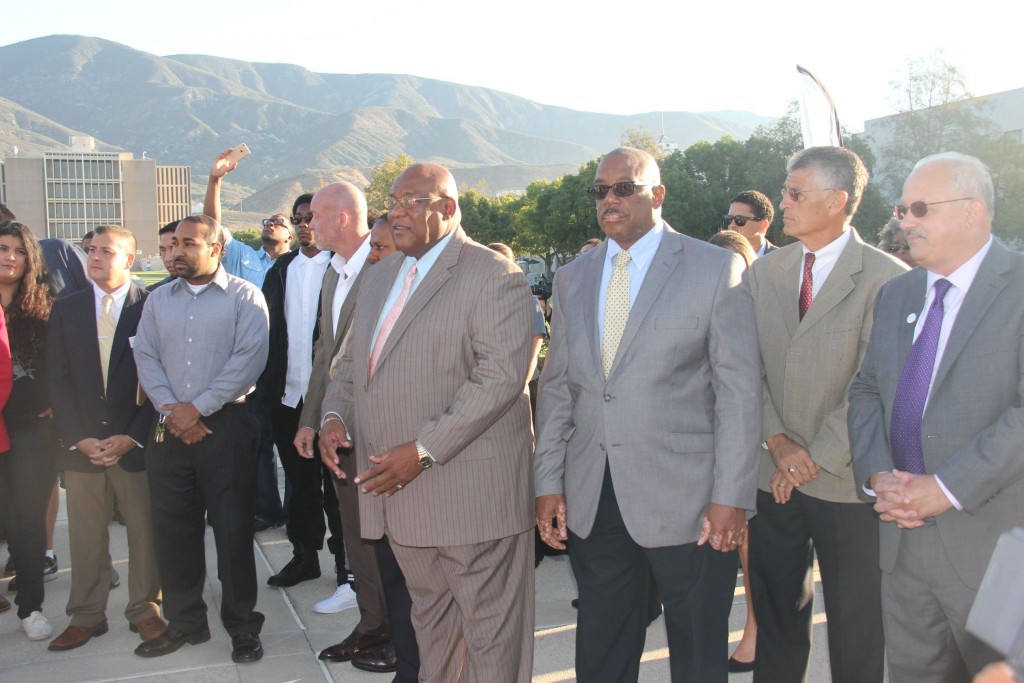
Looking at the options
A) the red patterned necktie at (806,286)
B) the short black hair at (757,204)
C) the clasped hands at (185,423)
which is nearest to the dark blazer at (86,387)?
the clasped hands at (185,423)

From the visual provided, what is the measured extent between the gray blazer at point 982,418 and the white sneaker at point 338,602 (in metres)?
3.58

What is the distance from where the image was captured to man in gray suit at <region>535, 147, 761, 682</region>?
3.06 m

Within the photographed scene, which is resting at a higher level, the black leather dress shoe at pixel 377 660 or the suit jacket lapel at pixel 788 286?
the suit jacket lapel at pixel 788 286

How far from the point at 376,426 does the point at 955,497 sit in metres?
2.08

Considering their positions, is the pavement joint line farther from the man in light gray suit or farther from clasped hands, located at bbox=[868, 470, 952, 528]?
clasped hands, located at bbox=[868, 470, 952, 528]

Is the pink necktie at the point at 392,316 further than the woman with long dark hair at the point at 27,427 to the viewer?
No

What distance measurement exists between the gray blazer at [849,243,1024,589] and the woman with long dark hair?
184 inches

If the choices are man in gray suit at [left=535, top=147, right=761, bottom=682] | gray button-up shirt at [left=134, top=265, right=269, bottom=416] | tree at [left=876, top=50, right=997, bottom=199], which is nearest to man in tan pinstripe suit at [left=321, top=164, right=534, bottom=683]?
man in gray suit at [left=535, top=147, right=761, bottom=682]

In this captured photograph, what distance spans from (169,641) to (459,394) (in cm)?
253

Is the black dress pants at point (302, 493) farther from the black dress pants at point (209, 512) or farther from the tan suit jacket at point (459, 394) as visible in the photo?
the tan suit jacket at point (459, 394)

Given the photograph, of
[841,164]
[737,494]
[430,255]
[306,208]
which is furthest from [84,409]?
[841,164]

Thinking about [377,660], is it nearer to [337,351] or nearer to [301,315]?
[337,351]

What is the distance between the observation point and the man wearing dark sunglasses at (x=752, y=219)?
5.73m

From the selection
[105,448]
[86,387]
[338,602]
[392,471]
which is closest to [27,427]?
[86,387]
